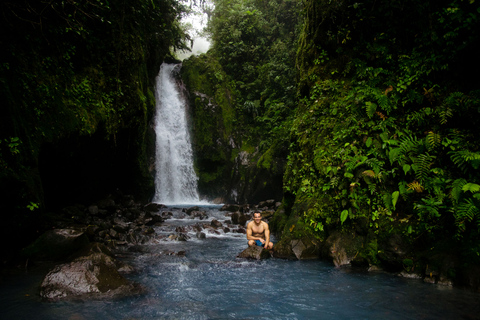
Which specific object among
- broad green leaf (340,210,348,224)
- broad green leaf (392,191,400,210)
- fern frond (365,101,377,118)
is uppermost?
fern frond (365,101,377,118)

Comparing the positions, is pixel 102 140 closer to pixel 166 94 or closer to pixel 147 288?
pixel 147 288

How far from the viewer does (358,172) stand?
19.5ft

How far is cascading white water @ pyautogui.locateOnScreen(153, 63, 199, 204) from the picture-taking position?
17.8 metres

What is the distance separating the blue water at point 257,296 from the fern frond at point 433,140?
2412 mm

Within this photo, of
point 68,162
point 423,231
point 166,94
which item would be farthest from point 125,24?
point 423,231

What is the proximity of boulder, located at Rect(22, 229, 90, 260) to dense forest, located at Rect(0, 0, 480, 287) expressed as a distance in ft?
1.51

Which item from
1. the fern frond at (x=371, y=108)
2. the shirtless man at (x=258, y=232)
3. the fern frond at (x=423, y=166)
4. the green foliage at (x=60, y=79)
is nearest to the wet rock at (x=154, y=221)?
the green foliage at (x=60, y=79)

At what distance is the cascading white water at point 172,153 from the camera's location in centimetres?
1783

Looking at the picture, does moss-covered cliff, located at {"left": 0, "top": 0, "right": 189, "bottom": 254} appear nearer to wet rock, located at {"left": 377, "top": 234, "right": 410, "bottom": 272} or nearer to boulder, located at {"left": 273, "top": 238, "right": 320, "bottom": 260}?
boulder, located at {"left": 273, "top": 238, "right": 320, "bottom": 260}

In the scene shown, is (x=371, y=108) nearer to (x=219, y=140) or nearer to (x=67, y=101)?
(x=67, y=101)

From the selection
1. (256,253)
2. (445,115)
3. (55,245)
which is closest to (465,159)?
(445,115)

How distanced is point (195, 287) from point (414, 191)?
4339 millimetres

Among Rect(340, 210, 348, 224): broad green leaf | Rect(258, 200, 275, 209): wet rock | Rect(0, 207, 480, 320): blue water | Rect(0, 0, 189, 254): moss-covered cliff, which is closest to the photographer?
Rect(0, 207, 480, 320): blue water

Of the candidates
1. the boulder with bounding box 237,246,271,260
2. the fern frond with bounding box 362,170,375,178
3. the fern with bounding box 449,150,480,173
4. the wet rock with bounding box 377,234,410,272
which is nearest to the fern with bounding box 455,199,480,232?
the fern with bounding box 449,150,480,173
